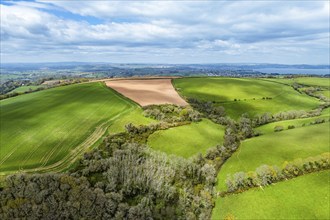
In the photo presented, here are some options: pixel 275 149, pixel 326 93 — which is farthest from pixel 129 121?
pixel 326 93

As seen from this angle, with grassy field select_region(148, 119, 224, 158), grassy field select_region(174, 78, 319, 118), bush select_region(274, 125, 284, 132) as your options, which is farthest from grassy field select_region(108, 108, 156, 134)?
bush select_region(274, 125, 284, 132)

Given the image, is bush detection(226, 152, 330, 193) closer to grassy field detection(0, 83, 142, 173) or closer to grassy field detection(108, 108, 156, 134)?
grassy field detection(108, 108, 156, 134)

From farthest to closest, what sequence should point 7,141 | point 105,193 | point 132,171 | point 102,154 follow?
point 7,141 → point 102,154 → point 132,171 → point 105,193

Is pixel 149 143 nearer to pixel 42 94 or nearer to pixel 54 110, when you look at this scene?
pixel 54 110

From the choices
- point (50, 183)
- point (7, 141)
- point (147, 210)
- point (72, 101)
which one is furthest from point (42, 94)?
point (147, 210)

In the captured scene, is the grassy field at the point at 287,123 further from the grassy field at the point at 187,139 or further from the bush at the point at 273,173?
the bush at the point at 273,173
